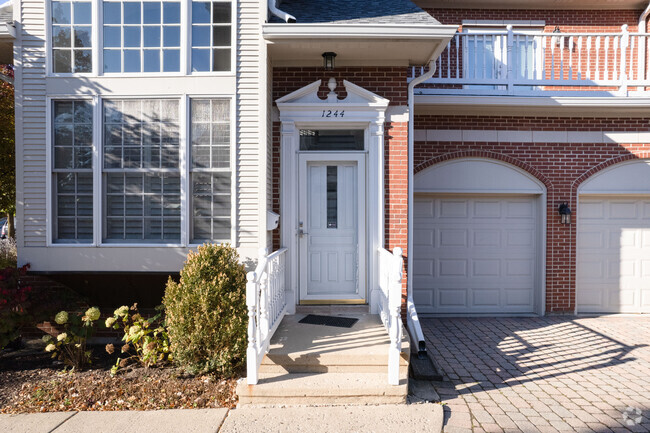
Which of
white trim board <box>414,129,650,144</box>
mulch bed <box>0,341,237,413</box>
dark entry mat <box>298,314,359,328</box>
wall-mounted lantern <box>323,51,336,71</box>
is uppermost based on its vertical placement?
wall-mounted lantern <box>323,51,336,71</box>

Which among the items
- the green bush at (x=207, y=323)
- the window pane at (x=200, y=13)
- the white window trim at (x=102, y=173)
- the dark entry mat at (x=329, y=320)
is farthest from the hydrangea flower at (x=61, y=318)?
the window pane at (x=200, y=13)

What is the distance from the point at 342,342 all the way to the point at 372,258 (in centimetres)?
145

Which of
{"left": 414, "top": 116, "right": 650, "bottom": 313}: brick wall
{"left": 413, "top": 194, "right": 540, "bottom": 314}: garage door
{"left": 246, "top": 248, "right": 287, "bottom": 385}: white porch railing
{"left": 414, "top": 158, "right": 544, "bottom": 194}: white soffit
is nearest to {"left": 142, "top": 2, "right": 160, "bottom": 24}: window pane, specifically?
{"left": 246, "top": 248, "right": 287, "bottom": 385}: white porch railing

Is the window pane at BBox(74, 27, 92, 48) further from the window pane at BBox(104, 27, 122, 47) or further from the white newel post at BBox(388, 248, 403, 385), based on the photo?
the white newel post at BBox(388, 248, 403, 385)

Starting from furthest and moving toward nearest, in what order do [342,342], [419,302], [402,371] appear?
[419,302]
[342,342]
[402,371]

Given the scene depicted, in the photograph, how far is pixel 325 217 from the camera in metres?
6.03

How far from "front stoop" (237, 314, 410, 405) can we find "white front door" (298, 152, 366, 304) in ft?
3.06

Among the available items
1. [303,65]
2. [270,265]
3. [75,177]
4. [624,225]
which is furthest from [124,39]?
[624,225]

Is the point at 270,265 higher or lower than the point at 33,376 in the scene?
higher

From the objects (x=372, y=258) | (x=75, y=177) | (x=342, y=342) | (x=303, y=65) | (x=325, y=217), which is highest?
(x=303, y=65)

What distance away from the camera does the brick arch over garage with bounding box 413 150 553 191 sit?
7344 millimetres

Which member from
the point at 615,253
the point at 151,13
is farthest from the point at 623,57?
the point at 151,13

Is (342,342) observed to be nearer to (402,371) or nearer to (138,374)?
(402,371)

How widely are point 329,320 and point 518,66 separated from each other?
5342 millimetres
